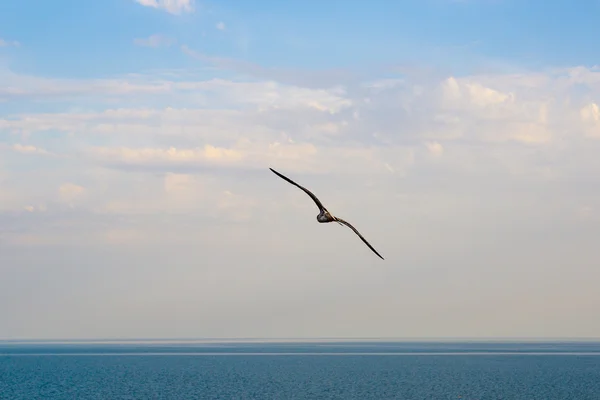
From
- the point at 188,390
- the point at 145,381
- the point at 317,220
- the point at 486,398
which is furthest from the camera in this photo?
the point at 145,381

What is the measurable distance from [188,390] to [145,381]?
112ft

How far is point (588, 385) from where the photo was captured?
570 feet

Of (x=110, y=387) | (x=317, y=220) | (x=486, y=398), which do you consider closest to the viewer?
(x=317, y=220)

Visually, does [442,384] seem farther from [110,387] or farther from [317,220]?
[317,220]

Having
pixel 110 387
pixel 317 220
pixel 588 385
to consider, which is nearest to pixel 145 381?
pixel 110 387

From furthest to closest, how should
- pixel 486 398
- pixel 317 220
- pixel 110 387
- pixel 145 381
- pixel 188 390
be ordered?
pixel 145 381
pixel 110 387
pixel 188 390
pixel 486 398
pixel 317 220

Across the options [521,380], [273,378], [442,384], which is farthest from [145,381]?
[521,380]

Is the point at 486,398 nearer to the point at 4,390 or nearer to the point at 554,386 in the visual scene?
the point at 554,386

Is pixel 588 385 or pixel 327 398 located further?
pixel 588 385

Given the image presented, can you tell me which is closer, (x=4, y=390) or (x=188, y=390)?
(x=188, y=390)

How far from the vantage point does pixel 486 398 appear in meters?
144

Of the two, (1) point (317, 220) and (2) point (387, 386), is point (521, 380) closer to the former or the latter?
(2) point (387, 386)

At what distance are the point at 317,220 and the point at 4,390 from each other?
175m

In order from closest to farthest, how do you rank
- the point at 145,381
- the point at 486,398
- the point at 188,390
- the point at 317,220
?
the point at 317,220 < the point at 486,398 < the point at 188,390 < the point at 145,381
